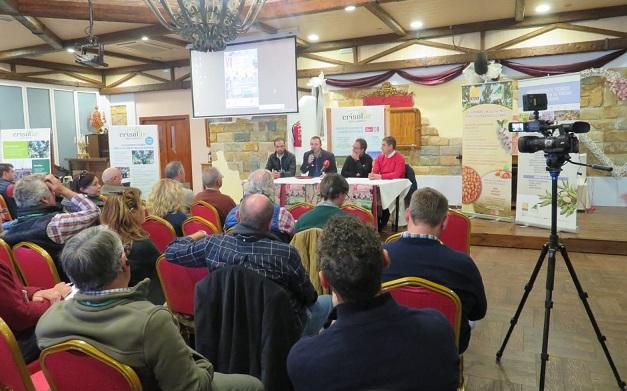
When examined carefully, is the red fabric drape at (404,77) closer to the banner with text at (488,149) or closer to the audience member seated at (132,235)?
the banner with text at (488,149)

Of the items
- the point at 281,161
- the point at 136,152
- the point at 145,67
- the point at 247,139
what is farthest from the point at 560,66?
the point at 145,67

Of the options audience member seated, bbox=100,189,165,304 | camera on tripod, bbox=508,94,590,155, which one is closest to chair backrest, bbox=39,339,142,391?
audience member seated, bbox=100,189,165,304

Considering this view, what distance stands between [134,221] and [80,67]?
9806 mm

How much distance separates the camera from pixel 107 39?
7.36m

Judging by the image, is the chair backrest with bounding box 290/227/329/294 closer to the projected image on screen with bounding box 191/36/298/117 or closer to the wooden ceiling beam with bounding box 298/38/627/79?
the projected image on screen with bounding box 191/36/298/117

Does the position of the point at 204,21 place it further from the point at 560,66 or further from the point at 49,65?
the point at 49,65

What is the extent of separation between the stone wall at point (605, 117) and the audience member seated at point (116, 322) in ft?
25.4

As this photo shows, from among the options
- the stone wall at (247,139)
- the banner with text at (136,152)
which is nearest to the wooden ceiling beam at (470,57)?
the stone wall at (247,139)

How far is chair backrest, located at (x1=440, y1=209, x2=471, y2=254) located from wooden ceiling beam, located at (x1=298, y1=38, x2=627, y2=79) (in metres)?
5.61

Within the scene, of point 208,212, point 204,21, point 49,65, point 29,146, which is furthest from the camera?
point 49,65

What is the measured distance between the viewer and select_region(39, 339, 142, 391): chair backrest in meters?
1.25

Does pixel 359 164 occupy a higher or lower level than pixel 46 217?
higher

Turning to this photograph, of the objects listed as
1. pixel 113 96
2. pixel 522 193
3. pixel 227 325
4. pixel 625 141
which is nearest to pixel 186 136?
pixel 113 96

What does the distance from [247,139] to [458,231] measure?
4870 millimetres
